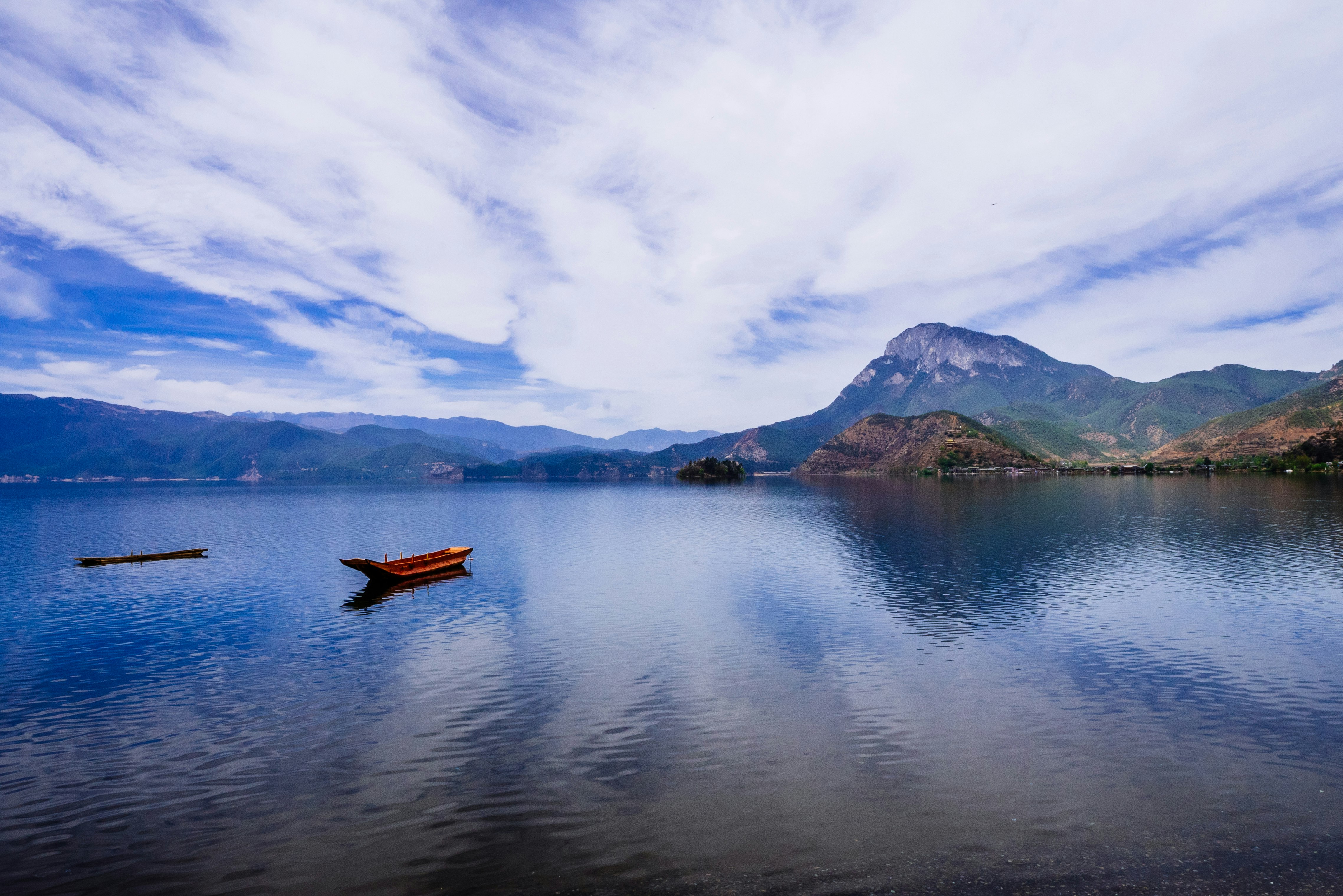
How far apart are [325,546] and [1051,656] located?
10082 centimetres

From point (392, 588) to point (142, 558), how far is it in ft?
142

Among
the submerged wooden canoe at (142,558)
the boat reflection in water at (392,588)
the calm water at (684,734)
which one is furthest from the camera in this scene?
the submerged wooden canoe at (142,558)

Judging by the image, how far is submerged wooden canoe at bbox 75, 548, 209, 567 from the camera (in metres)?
77.2

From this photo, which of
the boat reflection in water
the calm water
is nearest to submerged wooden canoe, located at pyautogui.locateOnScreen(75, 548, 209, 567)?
the calm water

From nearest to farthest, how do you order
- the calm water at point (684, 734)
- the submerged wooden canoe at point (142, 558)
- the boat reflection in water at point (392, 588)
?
the calm water at point (684, 734) < the boat reflection in water at point (392, 588) < the submerged wooden canoe at point (142, 558)

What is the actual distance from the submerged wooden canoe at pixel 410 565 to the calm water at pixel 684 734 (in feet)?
9.05

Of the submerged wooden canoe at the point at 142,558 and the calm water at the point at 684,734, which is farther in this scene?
the submerged wooden canoe at the point at 142,558

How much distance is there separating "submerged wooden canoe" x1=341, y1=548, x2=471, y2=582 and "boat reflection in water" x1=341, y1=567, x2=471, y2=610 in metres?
0.44

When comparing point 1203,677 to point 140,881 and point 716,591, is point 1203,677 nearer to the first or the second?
point 716,591

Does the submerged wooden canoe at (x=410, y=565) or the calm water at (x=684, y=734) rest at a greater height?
the submerged wooden canoe at (x=410, y=565)

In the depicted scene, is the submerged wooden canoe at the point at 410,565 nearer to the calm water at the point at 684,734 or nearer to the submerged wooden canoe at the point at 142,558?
the calm water at the point at 684,734

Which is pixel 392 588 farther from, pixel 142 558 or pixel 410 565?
pixel 142 558

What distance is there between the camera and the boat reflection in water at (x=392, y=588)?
57.4 meters

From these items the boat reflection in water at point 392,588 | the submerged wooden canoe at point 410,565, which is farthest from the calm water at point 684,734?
the submerged wooden canoe at point 410,565
